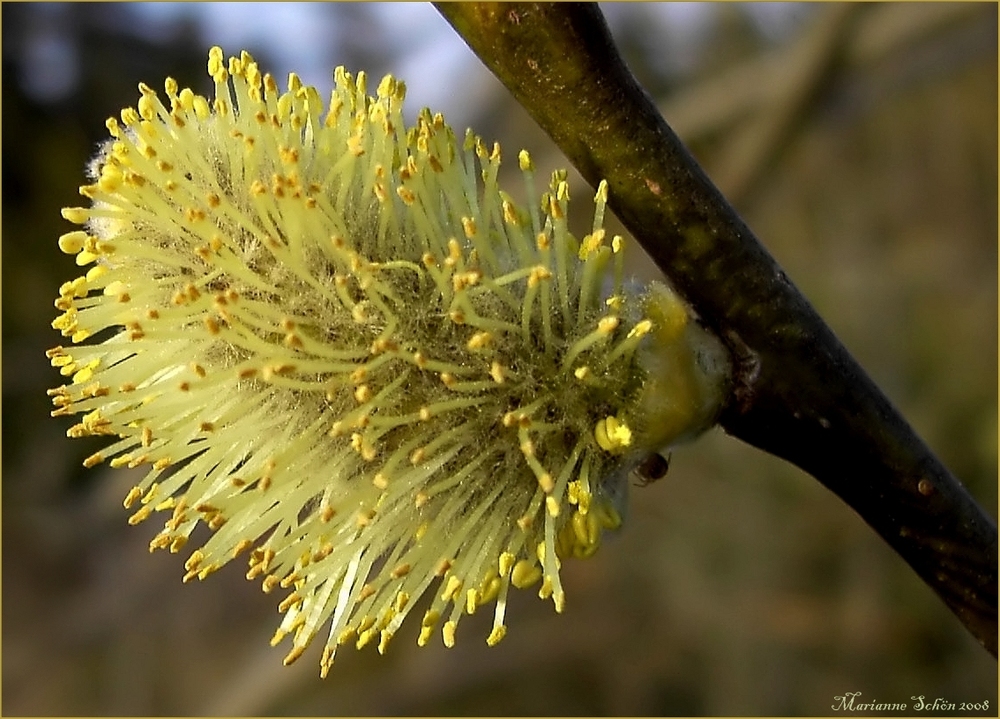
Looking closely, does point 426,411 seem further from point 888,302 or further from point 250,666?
point 888,302

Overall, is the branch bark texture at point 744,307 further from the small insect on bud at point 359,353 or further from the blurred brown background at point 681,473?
the blurred brown background at point 681,473

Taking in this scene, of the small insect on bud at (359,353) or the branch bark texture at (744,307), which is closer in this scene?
the branch bark texture at (744,307)

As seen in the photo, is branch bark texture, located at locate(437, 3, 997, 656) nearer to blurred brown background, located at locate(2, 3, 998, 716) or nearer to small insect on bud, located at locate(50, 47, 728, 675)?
small insect on bud, located at locate(50, 47, 728, 675)

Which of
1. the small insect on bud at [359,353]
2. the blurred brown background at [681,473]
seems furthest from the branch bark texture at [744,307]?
the blurred brown background at [681,473]

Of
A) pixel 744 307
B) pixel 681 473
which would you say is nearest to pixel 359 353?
pixel 744 307

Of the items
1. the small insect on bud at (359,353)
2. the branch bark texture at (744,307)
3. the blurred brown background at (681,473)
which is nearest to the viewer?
the branch bark texture at (744,307)
